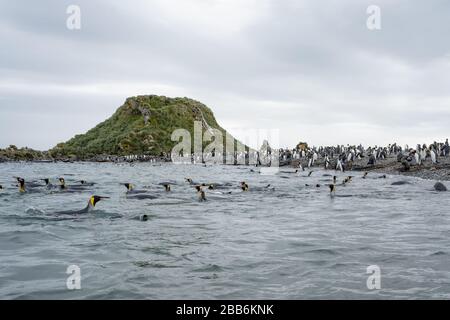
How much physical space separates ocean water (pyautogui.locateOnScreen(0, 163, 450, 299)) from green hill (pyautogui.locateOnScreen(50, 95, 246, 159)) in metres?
82.4

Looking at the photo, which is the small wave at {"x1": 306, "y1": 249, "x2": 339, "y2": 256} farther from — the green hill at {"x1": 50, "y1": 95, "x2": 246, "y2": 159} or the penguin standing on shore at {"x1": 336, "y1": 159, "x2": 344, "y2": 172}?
the green hill at {"x1": 50, "y1": 95, "x2": 246, "y2": 159}

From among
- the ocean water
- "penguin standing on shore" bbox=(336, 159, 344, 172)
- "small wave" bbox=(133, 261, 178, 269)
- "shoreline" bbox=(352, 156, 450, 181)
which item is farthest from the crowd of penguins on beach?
"small wave" bbox=(133, 261, 178, 269)

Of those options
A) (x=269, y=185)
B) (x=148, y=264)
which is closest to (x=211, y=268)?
(x=148, y=264)

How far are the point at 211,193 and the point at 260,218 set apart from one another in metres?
7.96

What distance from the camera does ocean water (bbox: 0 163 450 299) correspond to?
7.07 m

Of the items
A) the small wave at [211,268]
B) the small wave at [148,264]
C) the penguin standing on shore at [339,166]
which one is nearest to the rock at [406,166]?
the penguin standing on shore at [339,166]

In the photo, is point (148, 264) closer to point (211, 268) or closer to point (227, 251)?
point (211, 268)

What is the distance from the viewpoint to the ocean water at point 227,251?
7066 mm

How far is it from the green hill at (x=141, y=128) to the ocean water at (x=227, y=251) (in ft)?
270

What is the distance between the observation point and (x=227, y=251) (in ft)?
32.1

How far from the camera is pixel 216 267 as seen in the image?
8.34 m

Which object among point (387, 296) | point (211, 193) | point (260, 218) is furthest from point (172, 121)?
point (387, 296)

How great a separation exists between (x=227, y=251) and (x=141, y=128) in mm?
111996

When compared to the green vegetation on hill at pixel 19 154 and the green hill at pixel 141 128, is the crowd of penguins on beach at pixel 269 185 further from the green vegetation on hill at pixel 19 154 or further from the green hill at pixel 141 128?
the green hill at pixel 141 128
